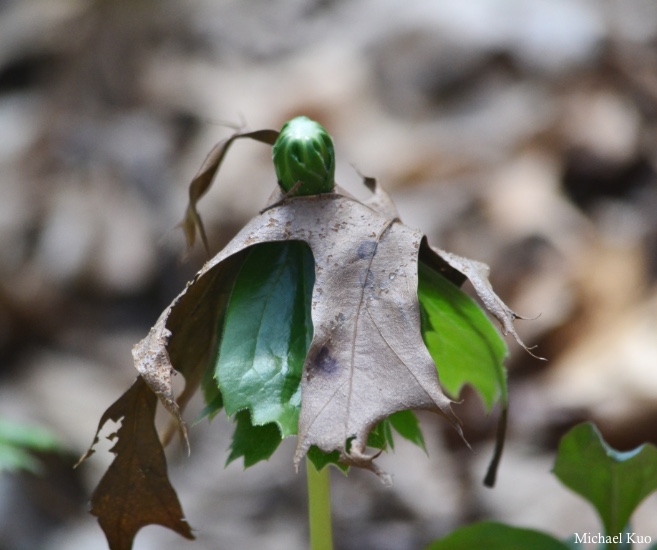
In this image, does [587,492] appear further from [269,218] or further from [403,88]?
[403,88]

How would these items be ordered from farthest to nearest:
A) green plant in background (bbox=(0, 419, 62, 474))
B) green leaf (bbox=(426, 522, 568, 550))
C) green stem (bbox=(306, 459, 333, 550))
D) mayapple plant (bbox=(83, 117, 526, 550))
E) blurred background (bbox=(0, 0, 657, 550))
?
1. blurred background (bbox=(0, 0, 657, 550))
2. green plant in background (bbox=(0, 419, 62, 474))
3. green leaf (bbox=(426, 522, 568, 550))
4. green stem (bbox=(306, 459, 333, 550))
5. mayapple plant (bbox=(83, 117, 526, 550))

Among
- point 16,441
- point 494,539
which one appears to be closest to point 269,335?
point 494,539

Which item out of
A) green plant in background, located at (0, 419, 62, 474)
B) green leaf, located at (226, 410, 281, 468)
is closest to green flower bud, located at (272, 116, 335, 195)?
green leaf, located at (226, 410, 281, 468)

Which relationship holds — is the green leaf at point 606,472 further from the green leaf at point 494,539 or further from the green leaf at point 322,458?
the green leaf at point 322,458

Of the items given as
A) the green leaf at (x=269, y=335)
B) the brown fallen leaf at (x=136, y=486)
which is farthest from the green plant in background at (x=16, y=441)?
the green leaf at (x=269, y=335)

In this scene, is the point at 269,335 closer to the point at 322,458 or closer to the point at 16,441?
the point at 322,458

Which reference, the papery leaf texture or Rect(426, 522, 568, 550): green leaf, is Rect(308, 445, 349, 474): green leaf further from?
Rect(426, 522, 568, 550): green leaf
